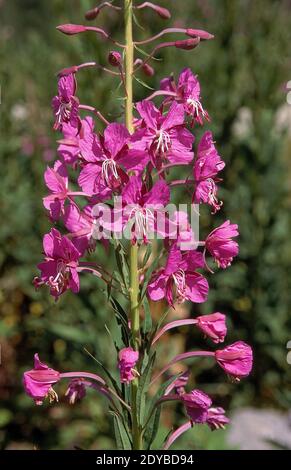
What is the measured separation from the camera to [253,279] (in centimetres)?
400

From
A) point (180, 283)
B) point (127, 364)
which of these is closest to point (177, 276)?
point (180, 283)

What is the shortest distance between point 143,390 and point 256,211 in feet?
8.59

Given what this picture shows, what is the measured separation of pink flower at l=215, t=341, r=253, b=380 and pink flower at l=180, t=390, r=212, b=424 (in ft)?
0.30

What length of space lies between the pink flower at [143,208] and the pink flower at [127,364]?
0.27 metres

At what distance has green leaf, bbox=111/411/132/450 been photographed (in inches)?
61.6

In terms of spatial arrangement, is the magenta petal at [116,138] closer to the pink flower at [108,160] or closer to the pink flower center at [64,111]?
the pink flower at [108,160]

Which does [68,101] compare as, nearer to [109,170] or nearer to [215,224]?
[109,170]

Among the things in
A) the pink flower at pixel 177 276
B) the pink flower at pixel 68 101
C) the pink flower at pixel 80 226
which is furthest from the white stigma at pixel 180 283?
the pink flower at pixel 68 101

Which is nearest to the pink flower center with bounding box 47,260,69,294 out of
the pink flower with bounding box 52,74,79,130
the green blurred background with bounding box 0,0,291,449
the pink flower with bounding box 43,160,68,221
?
the pink flower with bounding box 43,160,68,221

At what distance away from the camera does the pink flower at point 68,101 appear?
1502 millimetres

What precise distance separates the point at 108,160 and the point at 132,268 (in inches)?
11.5

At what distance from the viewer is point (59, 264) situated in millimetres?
1502
